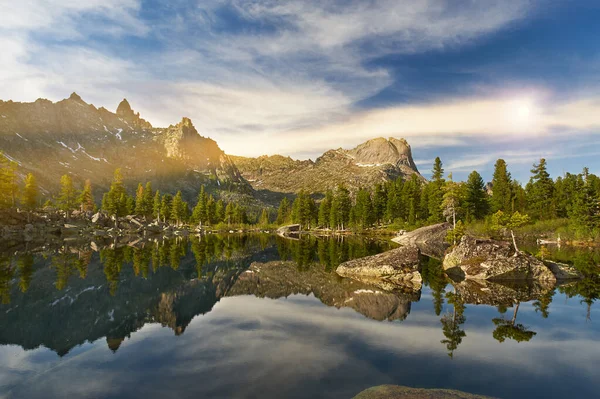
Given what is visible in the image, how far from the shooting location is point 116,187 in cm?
10781

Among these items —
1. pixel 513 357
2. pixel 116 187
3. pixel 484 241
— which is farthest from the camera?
pixel 116 187

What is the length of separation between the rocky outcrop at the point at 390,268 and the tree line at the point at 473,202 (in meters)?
37.8

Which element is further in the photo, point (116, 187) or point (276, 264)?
point (116, 187)

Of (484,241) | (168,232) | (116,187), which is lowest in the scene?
(168,232)

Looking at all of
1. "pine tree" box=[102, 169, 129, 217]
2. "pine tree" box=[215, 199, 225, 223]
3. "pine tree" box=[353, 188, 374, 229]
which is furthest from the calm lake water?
"pine tree" box=[215, 199, 225, 223]

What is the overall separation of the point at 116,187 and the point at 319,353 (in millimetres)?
112051

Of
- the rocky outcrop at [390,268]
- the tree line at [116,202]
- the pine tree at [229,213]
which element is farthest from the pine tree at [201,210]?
the rocky outcrop at [390,268]

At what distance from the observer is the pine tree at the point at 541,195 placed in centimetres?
8738

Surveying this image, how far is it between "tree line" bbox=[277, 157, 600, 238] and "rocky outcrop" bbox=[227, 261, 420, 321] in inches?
1697

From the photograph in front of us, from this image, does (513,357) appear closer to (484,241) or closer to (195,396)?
(195,396)

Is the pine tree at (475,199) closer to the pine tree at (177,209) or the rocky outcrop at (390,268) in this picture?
the rocky outcrop at (390,268)

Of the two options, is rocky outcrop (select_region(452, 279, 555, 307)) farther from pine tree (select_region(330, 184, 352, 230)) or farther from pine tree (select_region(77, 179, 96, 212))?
pine tree (select_region(77, 179, 96, 212))

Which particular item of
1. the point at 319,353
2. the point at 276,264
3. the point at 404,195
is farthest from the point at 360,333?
the point at 404,195

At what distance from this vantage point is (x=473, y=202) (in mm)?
89188
